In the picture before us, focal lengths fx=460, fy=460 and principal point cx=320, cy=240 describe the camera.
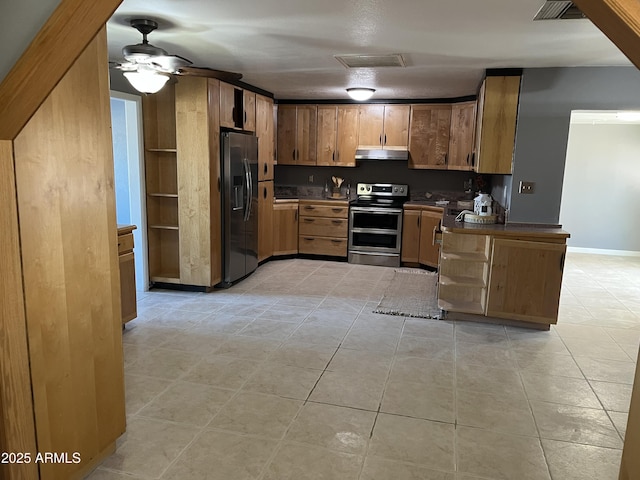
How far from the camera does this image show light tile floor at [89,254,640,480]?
7.24ft

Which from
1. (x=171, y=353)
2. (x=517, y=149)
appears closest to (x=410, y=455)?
(x=171, y=353)

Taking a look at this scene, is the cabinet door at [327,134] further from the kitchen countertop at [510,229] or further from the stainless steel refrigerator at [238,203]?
the kitchen countertop at [510,229]

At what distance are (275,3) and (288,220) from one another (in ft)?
13.5

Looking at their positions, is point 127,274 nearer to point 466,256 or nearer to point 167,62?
point 167,62

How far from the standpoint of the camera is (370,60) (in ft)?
12.9

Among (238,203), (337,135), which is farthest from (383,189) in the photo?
(238,203)

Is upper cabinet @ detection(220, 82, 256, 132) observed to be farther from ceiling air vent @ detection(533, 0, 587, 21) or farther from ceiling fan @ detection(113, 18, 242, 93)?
ceiling air vent @ detection(533, 0, 587, 21)

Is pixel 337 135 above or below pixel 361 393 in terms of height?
above

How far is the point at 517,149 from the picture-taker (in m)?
4.11

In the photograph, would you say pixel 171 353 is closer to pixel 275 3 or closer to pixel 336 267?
pixel 275 3

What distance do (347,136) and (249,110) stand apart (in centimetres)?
165

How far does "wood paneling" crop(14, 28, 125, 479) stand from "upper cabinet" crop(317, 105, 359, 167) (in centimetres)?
475

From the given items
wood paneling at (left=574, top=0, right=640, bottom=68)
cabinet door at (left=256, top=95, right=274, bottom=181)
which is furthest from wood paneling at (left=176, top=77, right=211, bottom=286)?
wood paneling at (left=574, top=0, right=640, bottom=68)

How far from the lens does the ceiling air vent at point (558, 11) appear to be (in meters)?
2.42
